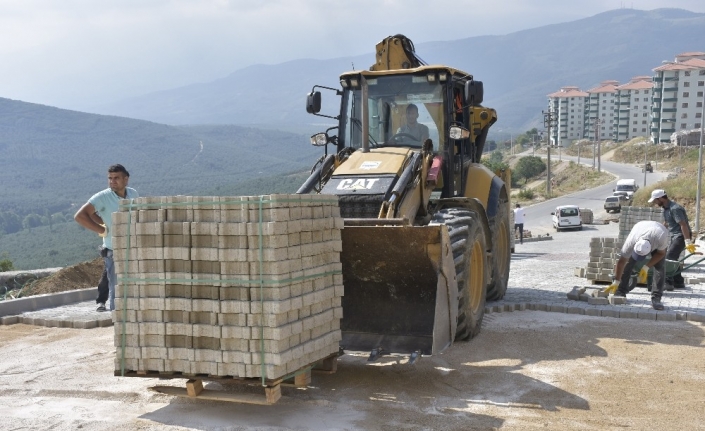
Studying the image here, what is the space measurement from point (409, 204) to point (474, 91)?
1757 millimetres

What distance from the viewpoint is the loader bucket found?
712cm

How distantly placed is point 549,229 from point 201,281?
131 feet

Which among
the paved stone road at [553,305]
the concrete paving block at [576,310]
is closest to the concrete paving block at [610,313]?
the paved stone road at [553,305]

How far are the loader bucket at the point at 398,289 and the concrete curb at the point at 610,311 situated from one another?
10.1 feet

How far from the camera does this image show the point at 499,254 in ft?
36.9

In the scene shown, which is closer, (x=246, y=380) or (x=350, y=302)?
(x=246, y=380)

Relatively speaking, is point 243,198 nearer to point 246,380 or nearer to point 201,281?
point 201,281

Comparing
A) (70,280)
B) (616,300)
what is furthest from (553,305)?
(70,280)

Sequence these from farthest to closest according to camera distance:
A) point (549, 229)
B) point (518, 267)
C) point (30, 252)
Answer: point (30, 252), point (549, 229), point (518, 267)

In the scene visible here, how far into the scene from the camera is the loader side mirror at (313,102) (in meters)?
9.65

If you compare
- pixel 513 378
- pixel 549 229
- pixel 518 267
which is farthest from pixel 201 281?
pixel 549 229

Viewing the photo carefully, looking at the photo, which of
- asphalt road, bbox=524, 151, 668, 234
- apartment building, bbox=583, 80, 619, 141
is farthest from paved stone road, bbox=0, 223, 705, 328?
apartment building, bbox=583, 80, 619, 141

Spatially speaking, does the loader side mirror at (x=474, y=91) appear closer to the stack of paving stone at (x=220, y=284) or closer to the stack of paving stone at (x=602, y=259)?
the stack of paving stone at (x=220, y=284)

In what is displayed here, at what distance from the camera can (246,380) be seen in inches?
230
